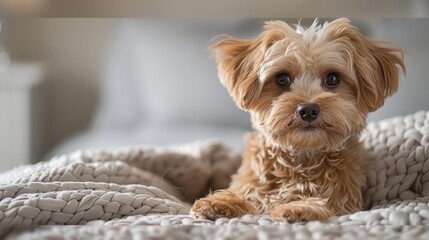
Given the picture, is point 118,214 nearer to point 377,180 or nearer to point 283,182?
point 283,182

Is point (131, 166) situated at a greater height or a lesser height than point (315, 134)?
lesser

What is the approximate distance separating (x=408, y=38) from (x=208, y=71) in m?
0.88

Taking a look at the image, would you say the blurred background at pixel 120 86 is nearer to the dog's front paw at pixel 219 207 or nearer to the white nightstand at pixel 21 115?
the white nightstand at pixel 21 115

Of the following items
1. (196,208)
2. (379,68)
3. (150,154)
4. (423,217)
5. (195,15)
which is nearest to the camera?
(423,217)

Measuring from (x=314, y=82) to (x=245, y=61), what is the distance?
20cm

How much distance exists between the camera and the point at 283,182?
163 cm

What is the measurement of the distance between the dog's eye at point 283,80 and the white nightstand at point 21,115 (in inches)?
42.1

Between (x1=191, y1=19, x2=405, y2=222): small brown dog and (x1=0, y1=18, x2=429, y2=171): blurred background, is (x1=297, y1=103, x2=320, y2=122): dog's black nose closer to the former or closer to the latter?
(x1=191, y1=19, x2=405, y2=222): small brown dog

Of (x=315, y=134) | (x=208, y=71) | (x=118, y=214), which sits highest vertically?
(x=208, y=71)

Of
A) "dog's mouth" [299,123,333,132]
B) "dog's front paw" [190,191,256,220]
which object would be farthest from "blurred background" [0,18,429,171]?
"dog's front paw" [190,191,256,220]

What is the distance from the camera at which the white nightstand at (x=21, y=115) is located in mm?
2219

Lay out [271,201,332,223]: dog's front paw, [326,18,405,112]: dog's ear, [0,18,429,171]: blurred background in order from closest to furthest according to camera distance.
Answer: [271,201,332,223]: dog's front paw < [326,18,405,112]: dog's ear < [0,18,429,171]: blurred background

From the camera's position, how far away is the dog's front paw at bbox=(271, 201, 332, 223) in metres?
1.31

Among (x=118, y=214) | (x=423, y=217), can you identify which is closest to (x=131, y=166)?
(x=118, y=214)
